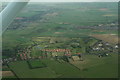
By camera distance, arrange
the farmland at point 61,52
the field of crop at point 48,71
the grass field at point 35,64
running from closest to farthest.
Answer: the field of crop at point 48,71 → the farmland at point 61,52 → the grass field at point 35,64

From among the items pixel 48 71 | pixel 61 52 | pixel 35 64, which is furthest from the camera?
pixel 61 52

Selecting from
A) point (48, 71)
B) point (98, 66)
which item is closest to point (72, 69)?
point (48, 71)

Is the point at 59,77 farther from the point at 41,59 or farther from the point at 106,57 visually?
the point at 106,57

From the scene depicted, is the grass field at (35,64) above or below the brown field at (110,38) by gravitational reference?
above

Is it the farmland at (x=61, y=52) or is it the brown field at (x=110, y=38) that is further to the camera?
the brown field at (x=110, y=38)

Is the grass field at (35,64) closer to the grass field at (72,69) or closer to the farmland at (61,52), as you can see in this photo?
the farmland at (61,52)

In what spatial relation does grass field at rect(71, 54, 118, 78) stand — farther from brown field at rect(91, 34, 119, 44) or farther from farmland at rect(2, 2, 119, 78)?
brown field at rect(91, 34, 119, 44)

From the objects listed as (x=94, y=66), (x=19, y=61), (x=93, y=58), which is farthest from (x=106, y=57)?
(x=19, y=61)

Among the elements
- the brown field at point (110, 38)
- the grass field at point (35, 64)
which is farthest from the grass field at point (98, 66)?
the brown field at point (110, 38)

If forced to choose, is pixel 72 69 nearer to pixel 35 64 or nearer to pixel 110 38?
pixel 35 64

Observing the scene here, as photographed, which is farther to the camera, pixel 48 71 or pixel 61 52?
pixel 61 52

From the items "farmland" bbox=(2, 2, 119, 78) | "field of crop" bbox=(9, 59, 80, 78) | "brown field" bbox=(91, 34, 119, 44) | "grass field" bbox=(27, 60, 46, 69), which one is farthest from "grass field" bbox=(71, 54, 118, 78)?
"brown field" bbox=(91, 34, 119, 44)
